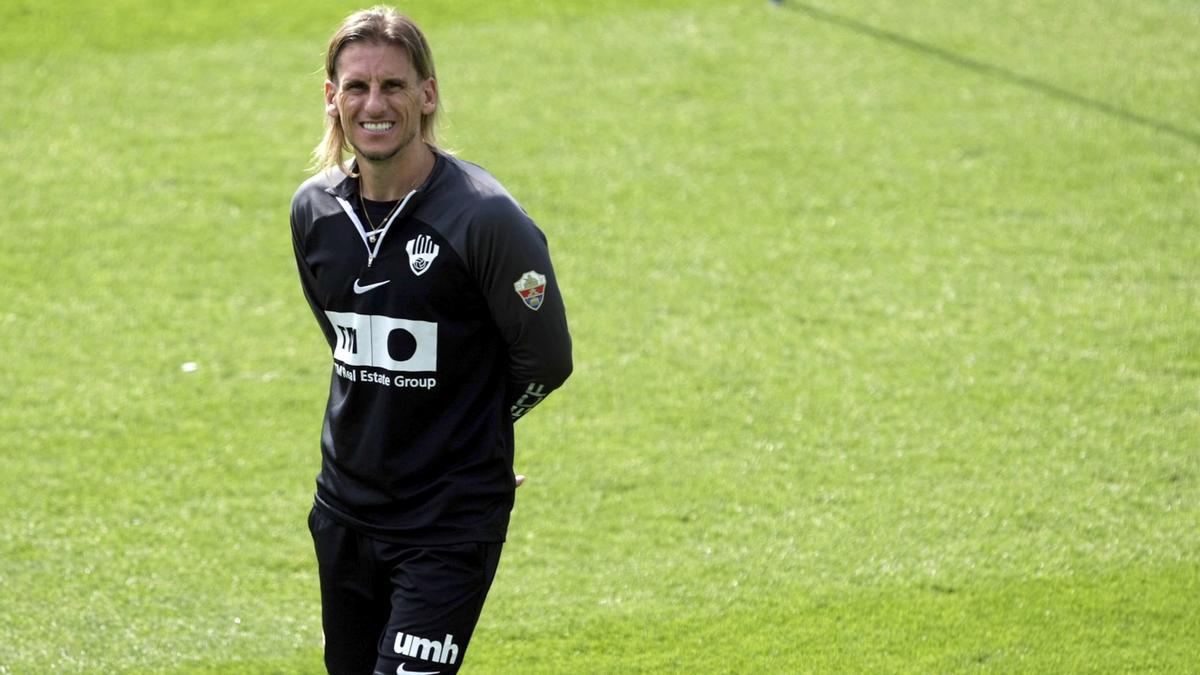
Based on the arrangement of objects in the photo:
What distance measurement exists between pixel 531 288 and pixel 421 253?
10.8 inches

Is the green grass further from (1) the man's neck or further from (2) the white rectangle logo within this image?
(1) the man's neck

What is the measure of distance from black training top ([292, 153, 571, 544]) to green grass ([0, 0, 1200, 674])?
1481 millimetres

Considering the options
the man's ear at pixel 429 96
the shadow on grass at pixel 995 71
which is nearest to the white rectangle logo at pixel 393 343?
the man's ear at pixel 429 96

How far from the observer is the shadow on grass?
9.43 m

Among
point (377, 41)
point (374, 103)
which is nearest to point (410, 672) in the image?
point (374, 103)

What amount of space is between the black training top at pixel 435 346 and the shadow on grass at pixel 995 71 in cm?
688

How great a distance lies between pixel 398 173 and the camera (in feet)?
11.8

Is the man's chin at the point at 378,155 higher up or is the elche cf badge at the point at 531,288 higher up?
the man's chin at the point at 378,155

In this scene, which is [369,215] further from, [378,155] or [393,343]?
[393,343]

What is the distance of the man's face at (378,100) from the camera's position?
11.7 ft

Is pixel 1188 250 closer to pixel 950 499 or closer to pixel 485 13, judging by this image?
pixel 950 499

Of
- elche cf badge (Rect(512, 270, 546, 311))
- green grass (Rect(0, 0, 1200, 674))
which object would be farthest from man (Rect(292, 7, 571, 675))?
green grass (Rect(0, 0, 1200, 674))

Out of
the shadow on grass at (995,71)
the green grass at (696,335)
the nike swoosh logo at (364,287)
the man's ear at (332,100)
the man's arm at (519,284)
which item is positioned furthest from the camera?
the shadow on grass at (995,71)

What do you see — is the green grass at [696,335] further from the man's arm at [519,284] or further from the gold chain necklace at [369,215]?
the gold chain necklace at [369,215]
